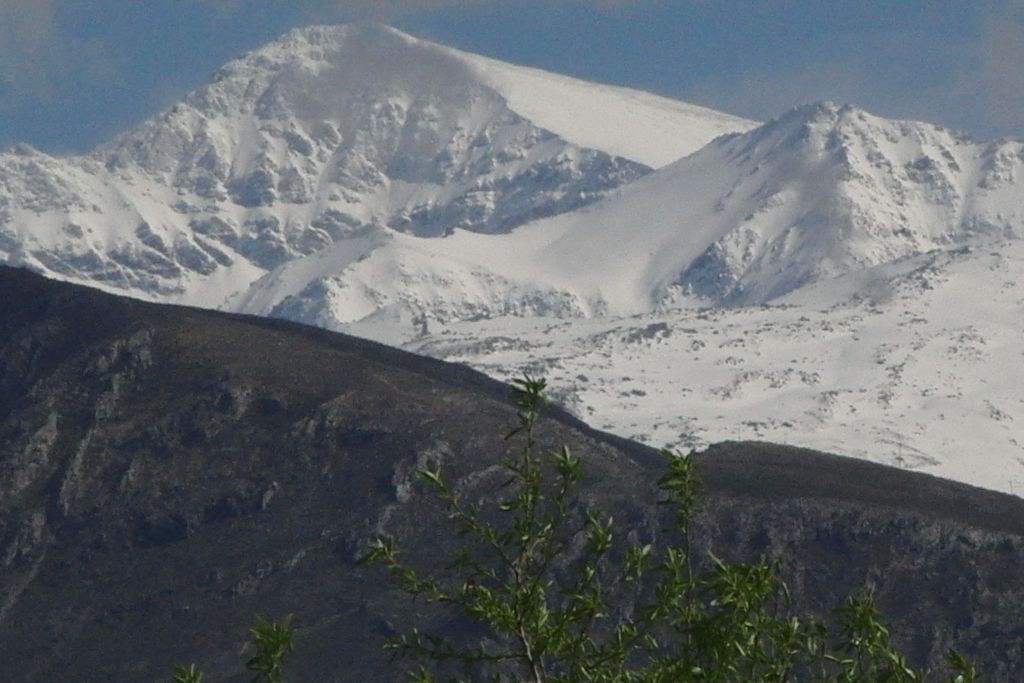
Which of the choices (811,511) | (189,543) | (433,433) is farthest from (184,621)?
(811,511)

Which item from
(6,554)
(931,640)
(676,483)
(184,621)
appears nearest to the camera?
(676,483)

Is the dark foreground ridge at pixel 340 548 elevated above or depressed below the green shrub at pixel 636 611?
below

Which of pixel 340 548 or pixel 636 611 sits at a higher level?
pixel 636 611

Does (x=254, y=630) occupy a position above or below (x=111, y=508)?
above

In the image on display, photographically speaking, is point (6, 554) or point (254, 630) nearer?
point (254, 630)

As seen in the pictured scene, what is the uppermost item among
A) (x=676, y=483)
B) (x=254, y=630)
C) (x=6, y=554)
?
(x=676, y=483)

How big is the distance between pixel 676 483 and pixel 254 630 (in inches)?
236

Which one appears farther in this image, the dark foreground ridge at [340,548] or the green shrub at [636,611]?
the dark foreground ridge at [340,548]

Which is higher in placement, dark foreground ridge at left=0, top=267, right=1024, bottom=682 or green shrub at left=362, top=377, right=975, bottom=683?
green shrub at left=362, top=377, right=975, bottom=683

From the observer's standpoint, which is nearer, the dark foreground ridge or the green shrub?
the green shrub

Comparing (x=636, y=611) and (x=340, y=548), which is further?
(x=340, y=548)

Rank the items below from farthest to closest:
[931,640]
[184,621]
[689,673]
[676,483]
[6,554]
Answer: [6,554], [184,621], [931,640], [676,483], [689,673]

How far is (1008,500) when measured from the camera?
197625 millimetres

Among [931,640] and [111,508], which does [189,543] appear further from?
[931,640]
